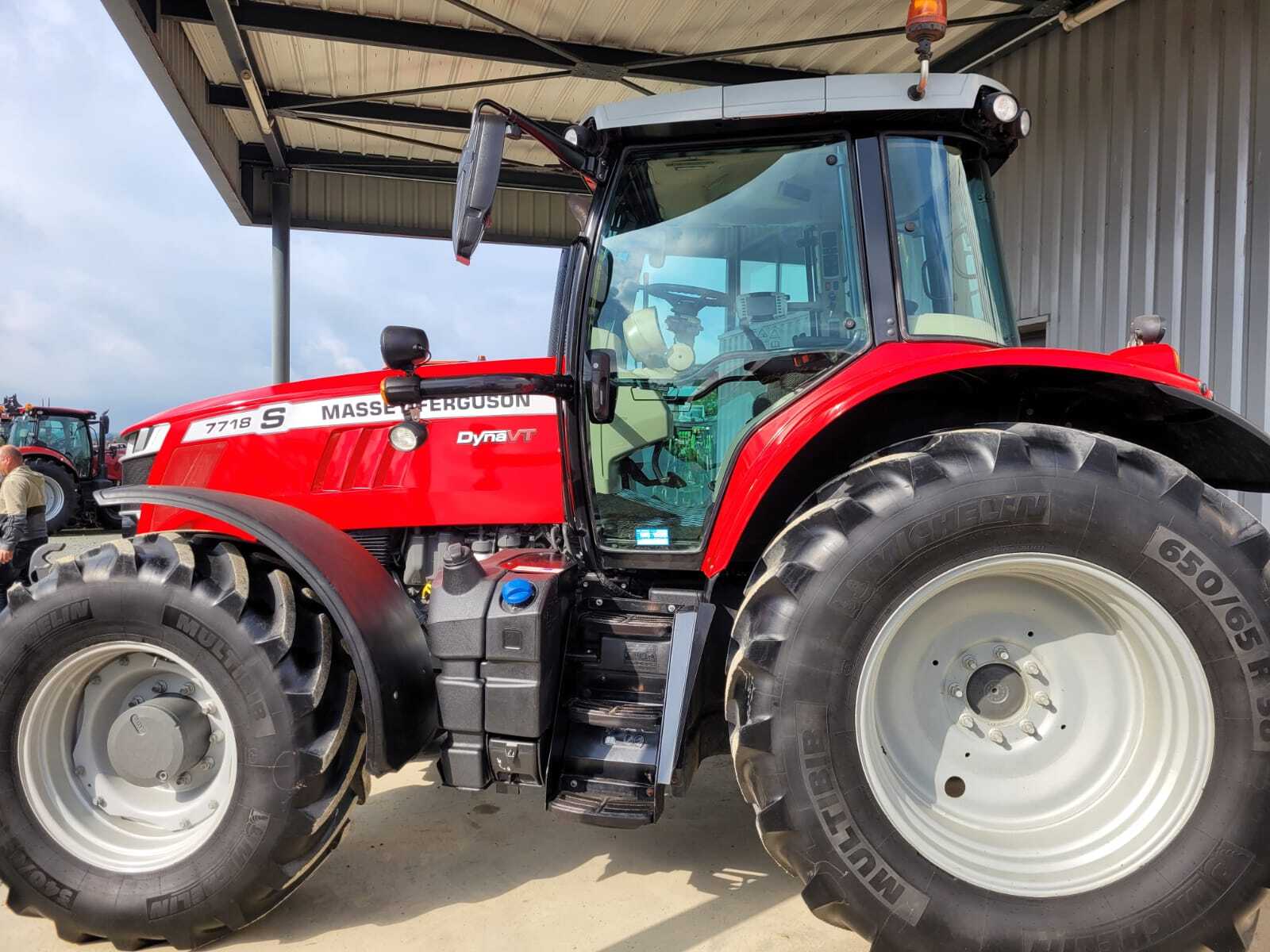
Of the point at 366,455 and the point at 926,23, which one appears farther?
the point at 366,455

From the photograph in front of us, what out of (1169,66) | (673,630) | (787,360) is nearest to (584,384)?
(787,360)

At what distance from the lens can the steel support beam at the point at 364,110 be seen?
7.23m

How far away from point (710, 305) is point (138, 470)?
7.88ft

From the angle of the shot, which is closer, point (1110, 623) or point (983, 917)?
point (983, 917)

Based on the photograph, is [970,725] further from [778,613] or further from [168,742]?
[168,742]

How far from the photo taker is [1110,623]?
188cm

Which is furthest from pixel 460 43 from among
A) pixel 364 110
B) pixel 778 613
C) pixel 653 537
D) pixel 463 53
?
pixel 778 613

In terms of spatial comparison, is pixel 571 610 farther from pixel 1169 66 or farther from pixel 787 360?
pixel 1169 66

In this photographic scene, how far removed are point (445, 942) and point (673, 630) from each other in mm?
952

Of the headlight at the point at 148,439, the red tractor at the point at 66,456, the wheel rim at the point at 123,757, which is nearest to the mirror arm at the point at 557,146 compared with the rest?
the wheel rim at the point at 123,757

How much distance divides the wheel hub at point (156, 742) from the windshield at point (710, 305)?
48.6 inches

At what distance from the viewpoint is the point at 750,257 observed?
226cm

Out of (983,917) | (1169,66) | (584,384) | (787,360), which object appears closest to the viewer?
(983,917)

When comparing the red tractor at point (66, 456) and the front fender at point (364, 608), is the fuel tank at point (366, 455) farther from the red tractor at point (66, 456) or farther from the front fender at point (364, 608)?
the red tractor at point (66, 456)
